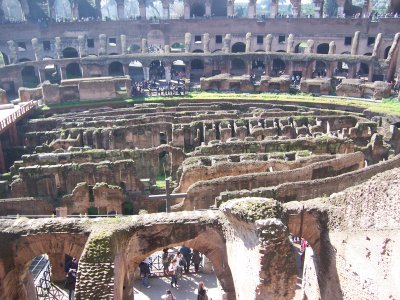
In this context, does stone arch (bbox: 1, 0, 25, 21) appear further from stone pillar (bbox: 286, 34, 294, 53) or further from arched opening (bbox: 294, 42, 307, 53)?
stone pillar (bbox: 286, 34, 294, 53)

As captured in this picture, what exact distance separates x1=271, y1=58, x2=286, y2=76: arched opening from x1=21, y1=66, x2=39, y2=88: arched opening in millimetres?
20251

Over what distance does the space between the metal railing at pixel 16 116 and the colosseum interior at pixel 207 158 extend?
17 centimetres

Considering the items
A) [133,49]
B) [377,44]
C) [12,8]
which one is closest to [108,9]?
[12,8]

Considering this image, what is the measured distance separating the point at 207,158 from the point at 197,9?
29422mm

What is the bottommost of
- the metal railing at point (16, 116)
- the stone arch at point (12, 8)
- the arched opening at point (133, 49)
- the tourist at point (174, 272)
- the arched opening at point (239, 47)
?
the tourist at point (174, 272)

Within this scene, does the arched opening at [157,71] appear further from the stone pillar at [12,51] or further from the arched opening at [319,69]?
the arched opening at [319,69]

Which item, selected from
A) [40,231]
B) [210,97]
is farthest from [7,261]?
[210,97]

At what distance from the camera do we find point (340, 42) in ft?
117

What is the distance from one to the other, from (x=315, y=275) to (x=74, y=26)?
35515mm

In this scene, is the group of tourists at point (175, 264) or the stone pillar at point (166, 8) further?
the stone pillar at point (166, 8)

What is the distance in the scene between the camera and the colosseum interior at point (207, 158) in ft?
26.7

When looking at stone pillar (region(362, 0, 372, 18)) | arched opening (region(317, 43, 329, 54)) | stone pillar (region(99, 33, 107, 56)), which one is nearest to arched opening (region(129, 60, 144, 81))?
stone pillar (region(99, 33, 107, 56))

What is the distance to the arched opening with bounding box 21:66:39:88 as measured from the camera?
33.8 m

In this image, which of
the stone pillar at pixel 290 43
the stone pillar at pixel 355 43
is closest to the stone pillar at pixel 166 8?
the stone pillar at pixel 290 43
